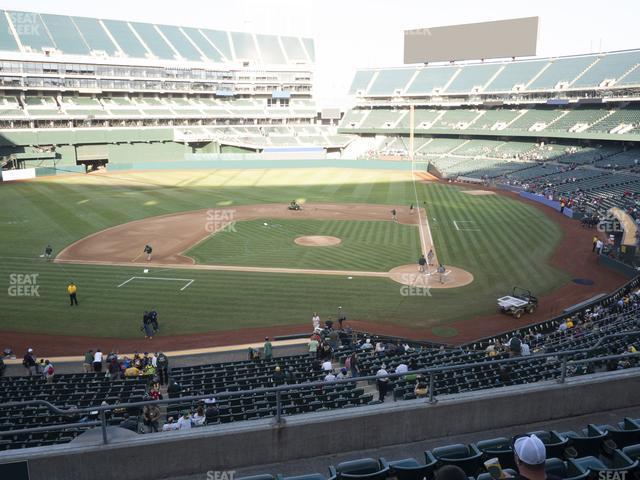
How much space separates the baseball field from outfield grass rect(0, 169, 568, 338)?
11cm

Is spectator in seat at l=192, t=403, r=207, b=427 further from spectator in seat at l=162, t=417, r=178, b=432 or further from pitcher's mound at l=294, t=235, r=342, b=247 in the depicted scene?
pitcher's mound at l=294, t=235, r=342, b=247

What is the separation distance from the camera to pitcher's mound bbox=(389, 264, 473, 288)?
91.1ft

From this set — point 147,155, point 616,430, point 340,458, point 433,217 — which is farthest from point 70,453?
point 147,155

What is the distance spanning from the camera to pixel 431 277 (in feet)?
94.5

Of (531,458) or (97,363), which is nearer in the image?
(531,458)

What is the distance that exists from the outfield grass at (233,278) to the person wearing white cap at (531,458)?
61.4 ft

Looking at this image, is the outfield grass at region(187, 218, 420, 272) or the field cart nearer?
the field cart

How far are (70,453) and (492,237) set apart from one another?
34.9 metres

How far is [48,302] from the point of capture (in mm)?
24984

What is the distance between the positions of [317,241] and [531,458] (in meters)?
32.3

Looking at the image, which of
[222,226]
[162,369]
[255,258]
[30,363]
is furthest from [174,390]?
[222,226]

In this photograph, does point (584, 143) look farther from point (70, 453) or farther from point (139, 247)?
point (70, 453)

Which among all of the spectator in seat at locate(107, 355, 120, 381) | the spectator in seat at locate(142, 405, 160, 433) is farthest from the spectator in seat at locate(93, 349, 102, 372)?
the spectator in seat at locate(142, 405, 160, 433)

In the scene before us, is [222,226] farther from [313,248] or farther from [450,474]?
[450,474]
